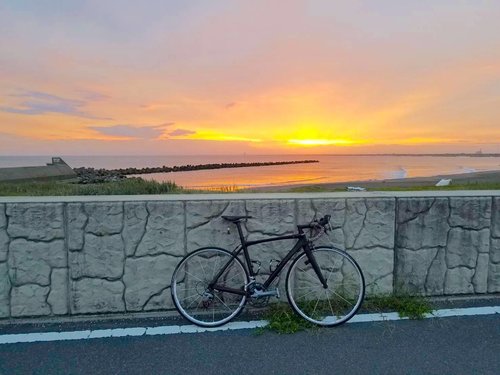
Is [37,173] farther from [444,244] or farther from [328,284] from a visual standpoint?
[444,244]

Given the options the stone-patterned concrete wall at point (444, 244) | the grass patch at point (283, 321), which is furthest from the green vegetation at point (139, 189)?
the grass patch at point (283, 321)

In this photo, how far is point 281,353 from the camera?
2688 millimetres

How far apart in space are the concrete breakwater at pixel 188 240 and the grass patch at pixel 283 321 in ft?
1.68

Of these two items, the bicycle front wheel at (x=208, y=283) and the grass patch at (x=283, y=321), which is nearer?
the grass patch at (x=283, y=321)

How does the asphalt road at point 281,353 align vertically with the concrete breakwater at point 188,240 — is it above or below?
below

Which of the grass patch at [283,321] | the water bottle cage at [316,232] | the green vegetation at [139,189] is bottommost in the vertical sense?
the grass patch at [283,321]

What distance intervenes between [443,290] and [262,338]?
2200 mm

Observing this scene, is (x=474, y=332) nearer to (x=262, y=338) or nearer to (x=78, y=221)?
(x=262, y=338)

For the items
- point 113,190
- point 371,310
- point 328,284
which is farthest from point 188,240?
point 113,190

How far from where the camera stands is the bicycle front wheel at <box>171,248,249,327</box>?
329cm

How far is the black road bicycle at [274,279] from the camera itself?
3.23m

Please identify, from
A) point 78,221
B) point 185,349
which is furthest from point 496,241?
point 78,221

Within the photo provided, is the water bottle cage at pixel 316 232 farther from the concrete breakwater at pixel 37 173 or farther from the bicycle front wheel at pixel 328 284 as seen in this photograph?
the concrete breakwater at pixel 37 173

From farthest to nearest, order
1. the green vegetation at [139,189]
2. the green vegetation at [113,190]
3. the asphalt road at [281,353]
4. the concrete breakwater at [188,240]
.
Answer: the green vegetation at [113,190], the green vegetation at [139,189], the concrete breakwater at [188,240], the asphalt road at [281,353]
